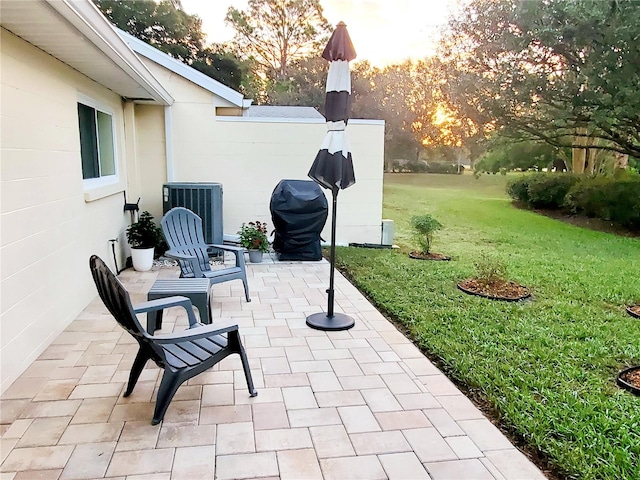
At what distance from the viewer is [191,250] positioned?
16.4 ft

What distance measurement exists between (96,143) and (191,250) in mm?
1877

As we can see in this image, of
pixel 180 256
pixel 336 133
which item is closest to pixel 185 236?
pixel 180 256

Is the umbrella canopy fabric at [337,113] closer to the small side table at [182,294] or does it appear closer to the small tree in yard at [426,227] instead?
the small side table at [182,294]

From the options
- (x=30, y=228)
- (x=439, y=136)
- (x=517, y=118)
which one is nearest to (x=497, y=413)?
(x=30, y=228)

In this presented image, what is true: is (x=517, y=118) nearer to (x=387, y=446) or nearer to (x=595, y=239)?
(x=595, y=239)

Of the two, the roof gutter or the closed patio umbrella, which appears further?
the closed patio umbrella

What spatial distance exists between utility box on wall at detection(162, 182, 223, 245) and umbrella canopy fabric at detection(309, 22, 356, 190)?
126 inches

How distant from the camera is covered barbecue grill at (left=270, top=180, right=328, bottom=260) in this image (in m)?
6.79

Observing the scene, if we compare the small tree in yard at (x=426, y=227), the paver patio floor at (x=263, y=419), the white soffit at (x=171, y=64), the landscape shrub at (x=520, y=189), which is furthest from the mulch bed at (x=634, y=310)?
the landscape shrub at (x=520, y=189)

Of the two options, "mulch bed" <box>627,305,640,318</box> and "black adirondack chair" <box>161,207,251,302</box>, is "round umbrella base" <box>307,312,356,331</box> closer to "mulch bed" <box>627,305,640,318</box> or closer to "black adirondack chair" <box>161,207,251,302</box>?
"black adirondack chair" <box>161,207,251,302</box>

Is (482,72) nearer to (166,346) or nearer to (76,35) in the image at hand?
(76,35)

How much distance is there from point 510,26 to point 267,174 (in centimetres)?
710

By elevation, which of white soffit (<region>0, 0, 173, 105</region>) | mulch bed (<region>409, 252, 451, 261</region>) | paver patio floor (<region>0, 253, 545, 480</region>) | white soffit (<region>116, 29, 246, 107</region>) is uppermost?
white soffit (<region>116, 29, 246, 107</region>)

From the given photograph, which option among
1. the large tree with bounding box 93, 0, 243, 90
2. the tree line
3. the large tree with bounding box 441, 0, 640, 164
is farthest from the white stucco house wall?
the large tree with bounding box 93, 0, 243, 90
